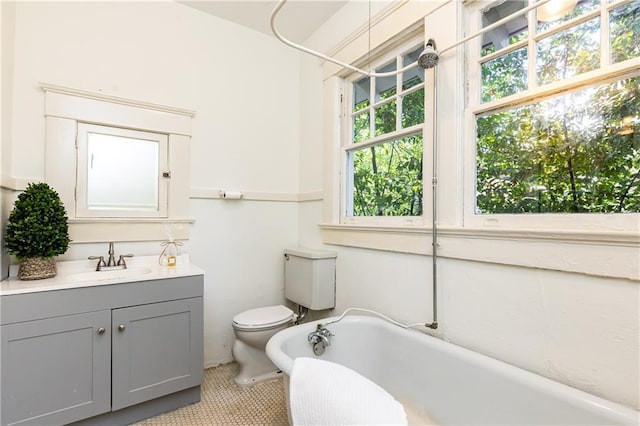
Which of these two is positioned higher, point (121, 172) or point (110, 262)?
point (121, 172)

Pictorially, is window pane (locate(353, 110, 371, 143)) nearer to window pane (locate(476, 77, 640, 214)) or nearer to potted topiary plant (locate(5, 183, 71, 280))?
window pane (locate(476, 77, 640, 214))

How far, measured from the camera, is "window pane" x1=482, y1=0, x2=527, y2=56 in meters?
1.35

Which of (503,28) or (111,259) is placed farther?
(111,259)

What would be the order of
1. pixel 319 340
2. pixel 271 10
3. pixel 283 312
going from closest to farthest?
pixel 319 340
pixel 283 312
pixel 271 10

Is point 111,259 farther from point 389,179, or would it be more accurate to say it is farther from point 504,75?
point 504,75

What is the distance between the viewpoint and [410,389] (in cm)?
149

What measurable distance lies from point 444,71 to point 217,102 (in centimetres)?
164

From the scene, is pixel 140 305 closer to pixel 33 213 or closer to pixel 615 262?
pixel 33 213

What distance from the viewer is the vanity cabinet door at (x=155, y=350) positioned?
5.14 ft

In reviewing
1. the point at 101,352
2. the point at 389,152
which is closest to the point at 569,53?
the point at 389,152

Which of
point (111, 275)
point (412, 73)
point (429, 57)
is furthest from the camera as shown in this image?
point (412, 73)

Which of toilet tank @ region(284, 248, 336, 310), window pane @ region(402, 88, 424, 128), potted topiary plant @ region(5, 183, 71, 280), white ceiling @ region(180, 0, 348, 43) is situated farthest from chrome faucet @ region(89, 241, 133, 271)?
window pane @ region(402, 88, 424, 128)

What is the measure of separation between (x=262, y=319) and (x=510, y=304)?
4.72ft

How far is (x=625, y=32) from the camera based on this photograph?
1.06 meters
